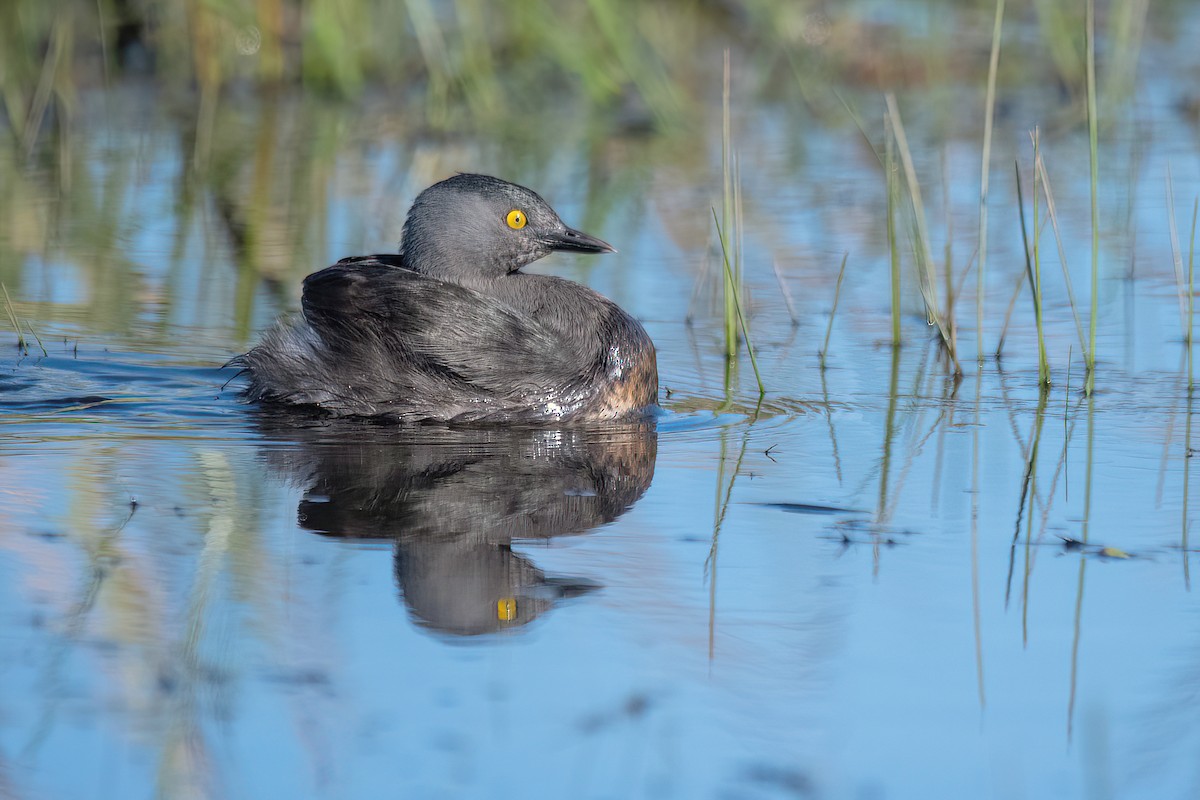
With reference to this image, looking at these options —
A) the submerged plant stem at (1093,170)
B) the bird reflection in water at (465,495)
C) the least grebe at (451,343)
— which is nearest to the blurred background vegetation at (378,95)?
the least grebe at (451,343)

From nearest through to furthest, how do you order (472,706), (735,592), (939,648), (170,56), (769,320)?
1. (472,706)
2. (939,648)
3. (735,592)
4. (769,320)
5. (170,56)

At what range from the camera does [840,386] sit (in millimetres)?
6367

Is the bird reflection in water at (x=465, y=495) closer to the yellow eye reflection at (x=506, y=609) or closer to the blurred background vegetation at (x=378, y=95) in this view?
the yellow eye reflection at (x=506, y=609)

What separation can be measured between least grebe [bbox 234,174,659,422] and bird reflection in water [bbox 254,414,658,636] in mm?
145

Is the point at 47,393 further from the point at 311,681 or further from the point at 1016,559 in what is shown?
the point at 1016,559

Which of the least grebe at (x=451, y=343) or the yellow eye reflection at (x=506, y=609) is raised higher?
the least grebe at (x=451, y=343)

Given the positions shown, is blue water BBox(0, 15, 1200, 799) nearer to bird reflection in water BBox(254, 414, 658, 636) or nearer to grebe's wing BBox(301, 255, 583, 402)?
bird reflection in water BBox(254, 414, 658, 636)

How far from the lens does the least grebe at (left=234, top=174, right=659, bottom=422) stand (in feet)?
19.9

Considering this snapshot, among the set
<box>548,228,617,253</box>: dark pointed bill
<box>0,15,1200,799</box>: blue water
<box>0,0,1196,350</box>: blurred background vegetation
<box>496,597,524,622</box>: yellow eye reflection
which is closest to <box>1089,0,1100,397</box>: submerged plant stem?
<box>0,15,1200,799</box>: blue water

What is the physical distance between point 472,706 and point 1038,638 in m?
1.26

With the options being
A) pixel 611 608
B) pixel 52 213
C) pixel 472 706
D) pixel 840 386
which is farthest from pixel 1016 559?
pixel 52 213

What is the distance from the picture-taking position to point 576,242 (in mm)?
6547

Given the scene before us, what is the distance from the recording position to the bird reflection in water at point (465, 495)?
414cm

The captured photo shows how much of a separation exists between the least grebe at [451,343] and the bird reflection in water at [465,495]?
145 millimetres
